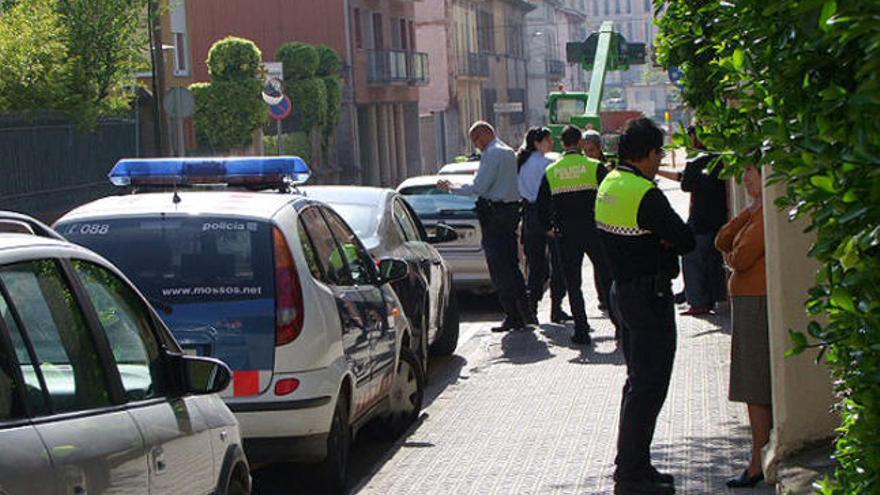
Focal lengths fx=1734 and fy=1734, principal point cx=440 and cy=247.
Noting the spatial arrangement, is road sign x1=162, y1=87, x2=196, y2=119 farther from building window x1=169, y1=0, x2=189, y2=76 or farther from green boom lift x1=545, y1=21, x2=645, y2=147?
green boom lift x1=545, y1=21, x2=645, y2=147

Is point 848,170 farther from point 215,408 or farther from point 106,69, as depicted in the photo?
point 106,69

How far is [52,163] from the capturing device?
95.9ft

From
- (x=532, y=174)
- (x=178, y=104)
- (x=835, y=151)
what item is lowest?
(x=532, y=174)

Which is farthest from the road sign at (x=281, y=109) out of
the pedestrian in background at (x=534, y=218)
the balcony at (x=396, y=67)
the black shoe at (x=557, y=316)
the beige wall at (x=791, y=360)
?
the beige wall at (x=791, y=360)

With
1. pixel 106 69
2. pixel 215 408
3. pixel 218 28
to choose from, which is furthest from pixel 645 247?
pixel 218 28

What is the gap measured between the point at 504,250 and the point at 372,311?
20.2ft

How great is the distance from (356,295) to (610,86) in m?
162

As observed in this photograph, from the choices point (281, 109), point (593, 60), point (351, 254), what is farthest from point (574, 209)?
point (593, 60)

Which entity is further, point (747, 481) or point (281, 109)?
point (281, 109)

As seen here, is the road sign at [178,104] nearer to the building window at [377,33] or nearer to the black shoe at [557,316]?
the black shoe at [557,316]

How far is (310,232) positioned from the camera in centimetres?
934

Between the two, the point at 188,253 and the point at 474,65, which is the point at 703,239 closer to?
the point at 188,253

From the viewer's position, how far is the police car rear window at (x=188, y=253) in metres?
8.55

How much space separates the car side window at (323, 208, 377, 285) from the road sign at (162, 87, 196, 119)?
19.7 m
